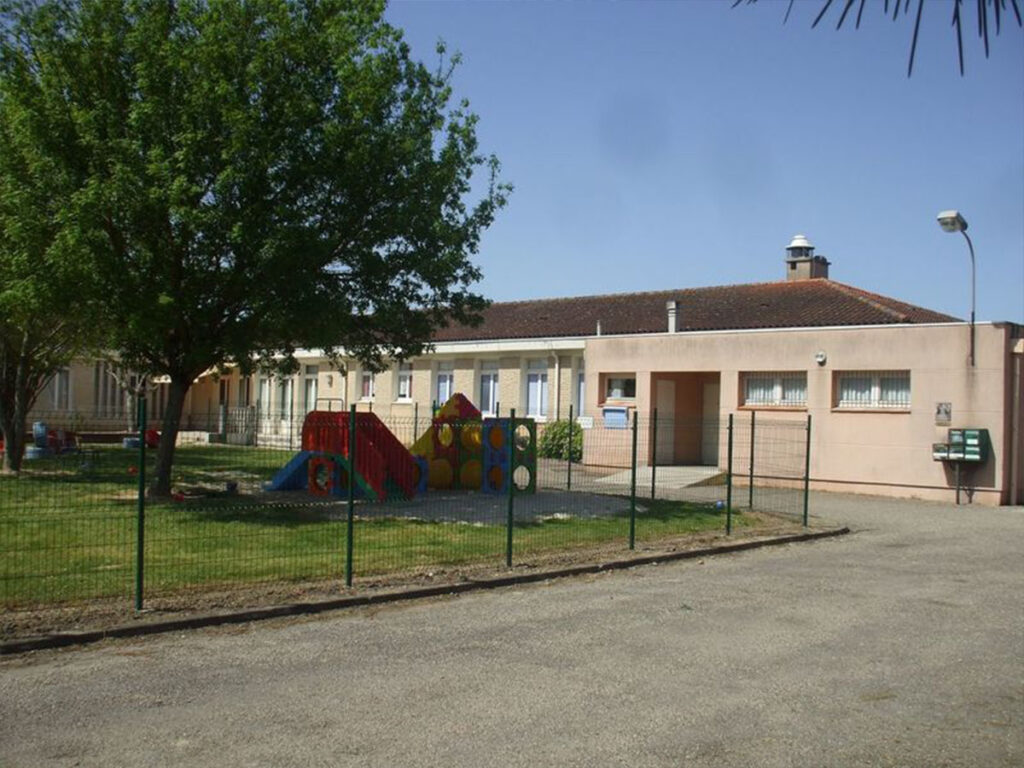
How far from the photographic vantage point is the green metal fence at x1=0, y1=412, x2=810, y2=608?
32.1 ft

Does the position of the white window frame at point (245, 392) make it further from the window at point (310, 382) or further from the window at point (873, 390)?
the window at point (873, 390)

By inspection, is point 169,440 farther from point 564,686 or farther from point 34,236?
point 564,686

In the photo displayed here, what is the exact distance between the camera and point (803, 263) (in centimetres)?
3412

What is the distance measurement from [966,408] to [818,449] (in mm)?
3617

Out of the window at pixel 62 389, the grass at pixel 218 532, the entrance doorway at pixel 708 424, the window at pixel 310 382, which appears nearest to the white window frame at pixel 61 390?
the window at pixel 62 389

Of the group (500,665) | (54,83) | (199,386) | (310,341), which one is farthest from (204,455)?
(199,386)

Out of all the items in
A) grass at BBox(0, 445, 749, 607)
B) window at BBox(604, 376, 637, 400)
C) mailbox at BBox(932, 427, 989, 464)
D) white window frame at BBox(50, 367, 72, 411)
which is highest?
window at BBox(604, 376, 637, 400)

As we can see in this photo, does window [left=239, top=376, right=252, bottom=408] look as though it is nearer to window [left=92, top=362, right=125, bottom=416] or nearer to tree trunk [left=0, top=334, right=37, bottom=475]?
window [left=92, top=362, right=125, bottom=416]

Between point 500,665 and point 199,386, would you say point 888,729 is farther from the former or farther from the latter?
point 199,386

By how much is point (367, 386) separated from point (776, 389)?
17.9m

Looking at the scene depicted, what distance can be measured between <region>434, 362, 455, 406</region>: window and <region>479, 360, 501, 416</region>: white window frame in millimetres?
1268

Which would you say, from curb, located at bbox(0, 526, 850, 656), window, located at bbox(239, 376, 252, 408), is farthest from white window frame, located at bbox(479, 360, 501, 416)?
curb, located at bbox(0, 526, 850, 656)

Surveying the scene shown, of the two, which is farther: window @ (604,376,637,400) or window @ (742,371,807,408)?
window @ (604,376,637,400)

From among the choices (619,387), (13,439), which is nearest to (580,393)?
(619,387)
